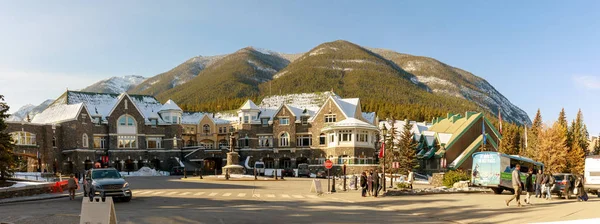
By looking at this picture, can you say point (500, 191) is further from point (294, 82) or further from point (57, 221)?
point (294, 82)

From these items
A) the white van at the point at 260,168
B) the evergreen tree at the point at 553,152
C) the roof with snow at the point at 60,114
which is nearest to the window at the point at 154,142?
the roof with snow at the point at 60,114

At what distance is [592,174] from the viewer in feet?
115

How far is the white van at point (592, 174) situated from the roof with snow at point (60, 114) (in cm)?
6269

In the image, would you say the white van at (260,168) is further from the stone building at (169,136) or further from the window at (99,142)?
the window at (99,142)

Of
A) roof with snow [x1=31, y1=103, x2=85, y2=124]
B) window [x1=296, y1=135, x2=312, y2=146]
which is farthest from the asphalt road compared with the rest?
roof with snow [x1=31, y1=103, x2=85, y2=124]

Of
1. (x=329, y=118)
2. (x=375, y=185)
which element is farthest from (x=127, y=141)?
(x=375, y=185)

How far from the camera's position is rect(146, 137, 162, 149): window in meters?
78.3

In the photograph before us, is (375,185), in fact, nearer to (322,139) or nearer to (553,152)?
(322,139)

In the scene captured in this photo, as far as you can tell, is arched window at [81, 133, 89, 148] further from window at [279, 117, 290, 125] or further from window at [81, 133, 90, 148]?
window at [279, 117, 290, 125]

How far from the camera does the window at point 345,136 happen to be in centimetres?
6744

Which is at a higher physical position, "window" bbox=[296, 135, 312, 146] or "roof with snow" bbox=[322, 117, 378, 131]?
"roof with snow" bbox=[322, 117, 378, 131]

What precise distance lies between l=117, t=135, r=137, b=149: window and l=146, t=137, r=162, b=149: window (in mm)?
2128

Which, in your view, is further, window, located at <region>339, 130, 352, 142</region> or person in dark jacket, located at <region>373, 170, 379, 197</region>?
window, located at <region>339, 130, 352, 142</region>

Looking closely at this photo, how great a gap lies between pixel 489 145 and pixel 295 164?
93.1ft
